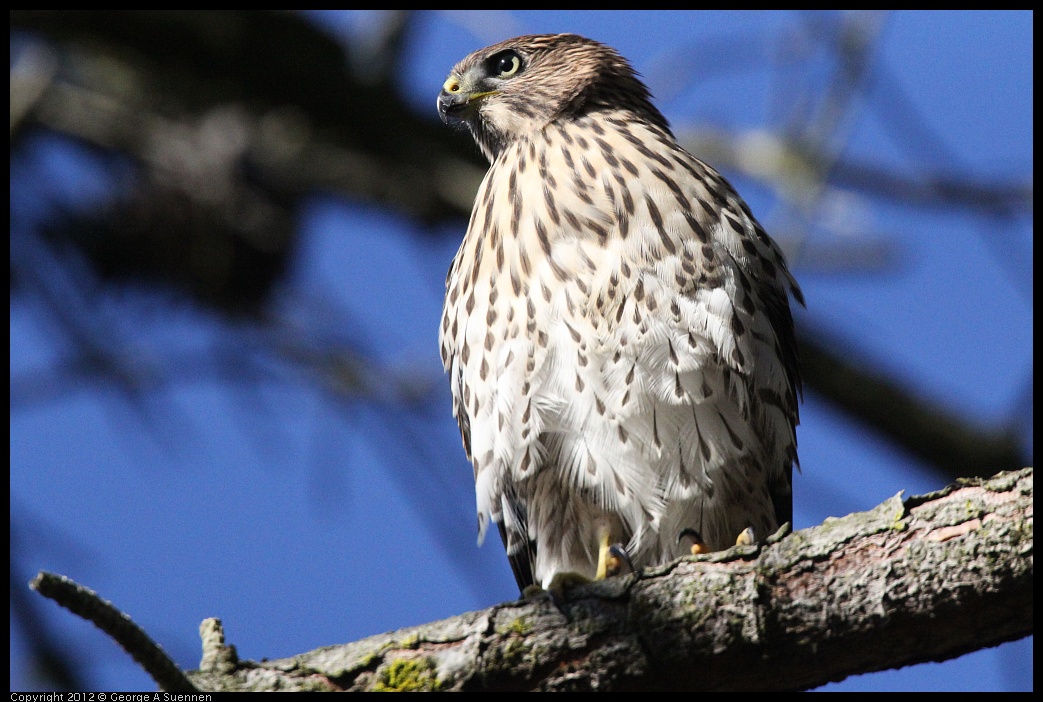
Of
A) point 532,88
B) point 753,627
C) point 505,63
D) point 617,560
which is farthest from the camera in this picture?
point 505,63

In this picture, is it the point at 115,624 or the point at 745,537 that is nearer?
the point at 115,624

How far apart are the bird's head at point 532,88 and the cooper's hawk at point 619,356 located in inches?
12.0

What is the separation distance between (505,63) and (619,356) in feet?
5.57

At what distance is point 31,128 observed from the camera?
6117 millimetres

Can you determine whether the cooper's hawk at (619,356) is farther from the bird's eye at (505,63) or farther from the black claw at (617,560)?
the bird's eye at (505,63)

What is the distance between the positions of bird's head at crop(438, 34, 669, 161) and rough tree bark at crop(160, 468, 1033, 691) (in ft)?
7.16

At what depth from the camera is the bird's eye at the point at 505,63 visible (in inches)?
177

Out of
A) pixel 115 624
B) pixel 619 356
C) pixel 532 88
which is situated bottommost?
pixel 115 624

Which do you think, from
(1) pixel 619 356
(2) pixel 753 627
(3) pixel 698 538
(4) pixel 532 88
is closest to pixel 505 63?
(4) pixel 532 88

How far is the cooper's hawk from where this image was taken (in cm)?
345

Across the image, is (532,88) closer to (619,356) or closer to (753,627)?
(619,356)

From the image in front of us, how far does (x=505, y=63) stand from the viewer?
14.9ft

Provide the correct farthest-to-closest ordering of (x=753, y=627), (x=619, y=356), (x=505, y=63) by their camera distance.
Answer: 1. (x=505, y=63)
2. (x=619, y=356)
3. (x=753, y=627)

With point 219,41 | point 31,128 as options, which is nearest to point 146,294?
point 31,128
